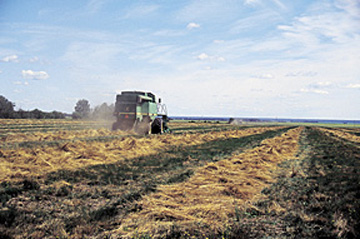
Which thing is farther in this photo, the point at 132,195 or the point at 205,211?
the point at 132,195

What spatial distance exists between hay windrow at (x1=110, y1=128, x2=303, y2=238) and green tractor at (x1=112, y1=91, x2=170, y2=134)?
15.3 metres

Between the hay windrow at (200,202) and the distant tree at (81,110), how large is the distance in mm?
67645

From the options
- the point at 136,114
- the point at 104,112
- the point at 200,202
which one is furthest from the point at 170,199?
the point at 104,112

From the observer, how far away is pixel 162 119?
28375mm

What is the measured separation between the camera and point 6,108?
191 feet

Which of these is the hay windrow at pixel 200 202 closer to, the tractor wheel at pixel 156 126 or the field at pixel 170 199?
the field at pixel 170 199

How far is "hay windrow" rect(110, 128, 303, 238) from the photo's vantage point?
4891mm

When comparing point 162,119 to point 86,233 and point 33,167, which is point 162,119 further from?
point 86,233

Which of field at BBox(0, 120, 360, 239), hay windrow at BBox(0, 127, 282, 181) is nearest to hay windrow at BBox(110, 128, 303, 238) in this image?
field at BBox(0, 120, 360, 239)

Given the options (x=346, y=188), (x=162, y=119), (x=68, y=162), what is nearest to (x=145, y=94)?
(x=162, y=119)

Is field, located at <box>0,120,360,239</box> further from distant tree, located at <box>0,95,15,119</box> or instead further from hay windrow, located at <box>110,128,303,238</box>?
distant tree, located at <box>0,95,15,119</box>

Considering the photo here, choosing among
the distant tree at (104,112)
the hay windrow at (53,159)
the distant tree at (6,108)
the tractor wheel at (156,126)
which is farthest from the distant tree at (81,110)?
the hay windrow at (53,159)

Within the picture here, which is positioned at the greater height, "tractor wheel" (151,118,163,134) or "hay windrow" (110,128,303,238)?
"tractor wheel" (151,118,163,134)

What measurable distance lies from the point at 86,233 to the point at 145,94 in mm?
22215
